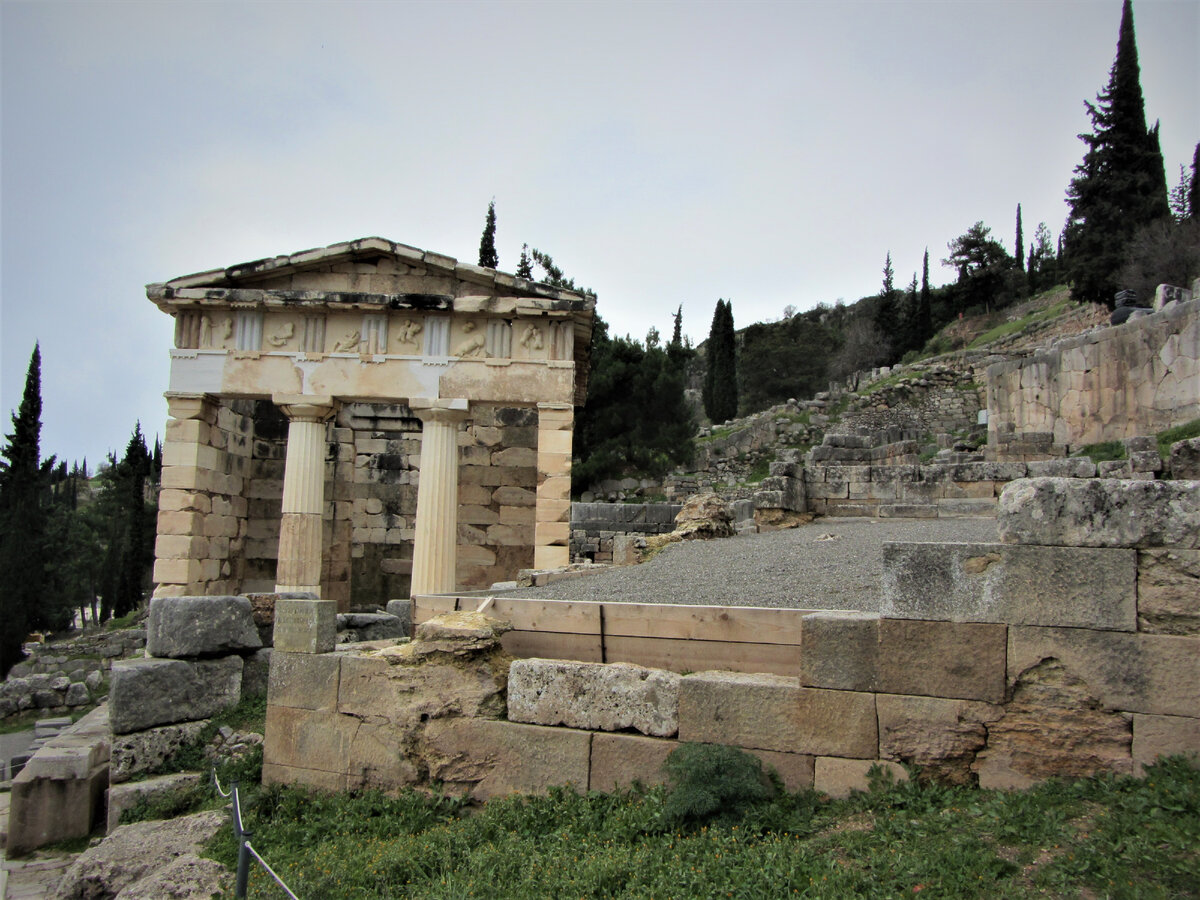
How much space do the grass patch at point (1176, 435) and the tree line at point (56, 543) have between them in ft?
119

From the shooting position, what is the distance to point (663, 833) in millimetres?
5273

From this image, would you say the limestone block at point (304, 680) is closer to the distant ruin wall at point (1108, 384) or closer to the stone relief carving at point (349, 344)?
the stone relief carving at point (349, 344)

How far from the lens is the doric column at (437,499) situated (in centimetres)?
1369

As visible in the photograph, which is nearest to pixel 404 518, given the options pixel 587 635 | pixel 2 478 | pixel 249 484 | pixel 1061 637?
pixel 249 484

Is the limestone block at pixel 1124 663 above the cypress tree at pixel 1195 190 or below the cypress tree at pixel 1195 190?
below

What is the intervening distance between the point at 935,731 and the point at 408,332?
11198 millimetres

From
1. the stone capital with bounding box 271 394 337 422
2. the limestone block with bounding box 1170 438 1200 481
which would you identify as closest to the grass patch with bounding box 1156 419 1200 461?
the limestone block with bounding box 1170 438 1200 481

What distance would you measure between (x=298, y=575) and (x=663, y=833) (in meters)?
9.91

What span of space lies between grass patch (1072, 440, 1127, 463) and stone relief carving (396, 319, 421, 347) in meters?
11.6

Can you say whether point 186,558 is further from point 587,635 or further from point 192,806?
point 587,635

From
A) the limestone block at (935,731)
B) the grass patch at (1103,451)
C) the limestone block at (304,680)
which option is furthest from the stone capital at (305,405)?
the grass patch at (1103,451)

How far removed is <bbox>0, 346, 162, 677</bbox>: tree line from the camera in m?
34.5

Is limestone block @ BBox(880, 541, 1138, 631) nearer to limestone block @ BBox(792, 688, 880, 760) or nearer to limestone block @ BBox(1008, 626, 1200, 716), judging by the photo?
limestone block @ BBox(1008, 626, 1200, 716)

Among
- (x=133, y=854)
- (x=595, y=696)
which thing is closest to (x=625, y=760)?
(x=595, y=696)
